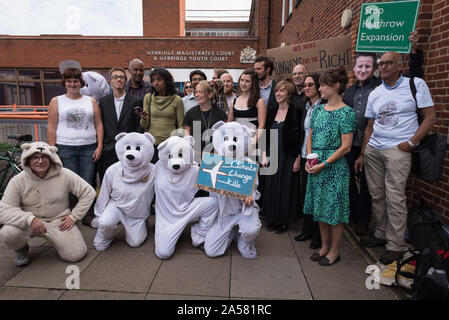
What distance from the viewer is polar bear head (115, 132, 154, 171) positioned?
3.29 meters

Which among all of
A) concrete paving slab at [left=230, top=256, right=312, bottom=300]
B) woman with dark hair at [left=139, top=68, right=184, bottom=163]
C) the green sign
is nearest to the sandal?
concrete paving slab at [left=230, top=256, right=312, bottom=300]

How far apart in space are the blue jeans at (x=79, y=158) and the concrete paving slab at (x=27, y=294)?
1.64 meters

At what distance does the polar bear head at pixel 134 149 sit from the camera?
329 cm

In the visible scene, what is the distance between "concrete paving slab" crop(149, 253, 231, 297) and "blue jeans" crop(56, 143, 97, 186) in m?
1.75

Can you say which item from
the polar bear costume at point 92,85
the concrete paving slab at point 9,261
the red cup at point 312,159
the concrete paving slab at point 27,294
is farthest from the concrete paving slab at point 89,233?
the red cup at point 312,159

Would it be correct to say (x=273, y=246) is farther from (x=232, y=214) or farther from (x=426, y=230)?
(x=426, y=230)

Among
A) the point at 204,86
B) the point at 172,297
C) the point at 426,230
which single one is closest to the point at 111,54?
the point at 204,86

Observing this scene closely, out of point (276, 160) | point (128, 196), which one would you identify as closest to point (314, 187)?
point (276, 160)

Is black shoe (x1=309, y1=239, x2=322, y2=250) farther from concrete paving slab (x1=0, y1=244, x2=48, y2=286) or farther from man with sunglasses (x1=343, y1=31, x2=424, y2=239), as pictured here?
concrete paving slab (x1=0, y1=244, x2=48, y2=286)

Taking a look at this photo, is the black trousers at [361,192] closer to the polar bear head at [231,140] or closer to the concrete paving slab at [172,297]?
the polar bear head at [231,140]

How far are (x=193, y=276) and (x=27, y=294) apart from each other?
146 centimetres

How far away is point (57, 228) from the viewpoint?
10.5 feet

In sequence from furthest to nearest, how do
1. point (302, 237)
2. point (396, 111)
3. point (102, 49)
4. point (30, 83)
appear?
point (30, 83), point (102, 49), point (302, 237), point (396, 111)

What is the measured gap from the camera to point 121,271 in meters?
3.00
